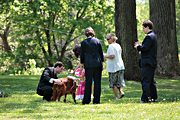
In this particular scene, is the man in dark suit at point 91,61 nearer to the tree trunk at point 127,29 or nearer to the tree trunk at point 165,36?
the tree trunk at point 127,29

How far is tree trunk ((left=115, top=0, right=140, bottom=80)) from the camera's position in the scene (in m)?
19.2

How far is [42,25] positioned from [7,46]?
16.1 feet

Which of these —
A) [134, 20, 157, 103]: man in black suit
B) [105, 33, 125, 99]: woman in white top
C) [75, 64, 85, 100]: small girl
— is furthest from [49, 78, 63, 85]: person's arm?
[134, 20, 157, 103]: man in black suit

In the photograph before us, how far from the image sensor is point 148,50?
11.7 m

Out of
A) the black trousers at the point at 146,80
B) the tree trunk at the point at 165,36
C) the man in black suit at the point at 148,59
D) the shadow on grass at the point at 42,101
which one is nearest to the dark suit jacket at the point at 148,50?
the man in black suit at the point at 148,59

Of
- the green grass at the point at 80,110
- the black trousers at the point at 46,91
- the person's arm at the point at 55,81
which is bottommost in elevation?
the green grass at the point at 80,110

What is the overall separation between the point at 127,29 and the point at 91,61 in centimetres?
759

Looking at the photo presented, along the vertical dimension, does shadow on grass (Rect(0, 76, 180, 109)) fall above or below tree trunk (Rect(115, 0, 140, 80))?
below

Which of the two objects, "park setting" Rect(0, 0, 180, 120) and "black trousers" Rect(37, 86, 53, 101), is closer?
"park setting" Rect(0, 0, 180, 120)

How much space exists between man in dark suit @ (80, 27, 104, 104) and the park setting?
67 mm

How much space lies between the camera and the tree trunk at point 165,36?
21359mm

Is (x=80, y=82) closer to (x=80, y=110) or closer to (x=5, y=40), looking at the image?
(x=80, y=110)

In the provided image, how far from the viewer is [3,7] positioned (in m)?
23.0

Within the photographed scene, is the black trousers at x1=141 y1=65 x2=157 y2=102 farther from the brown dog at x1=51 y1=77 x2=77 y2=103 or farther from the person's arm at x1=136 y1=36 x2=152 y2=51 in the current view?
the brown dog at x1=51 y1=77 x2=77 y2=103
